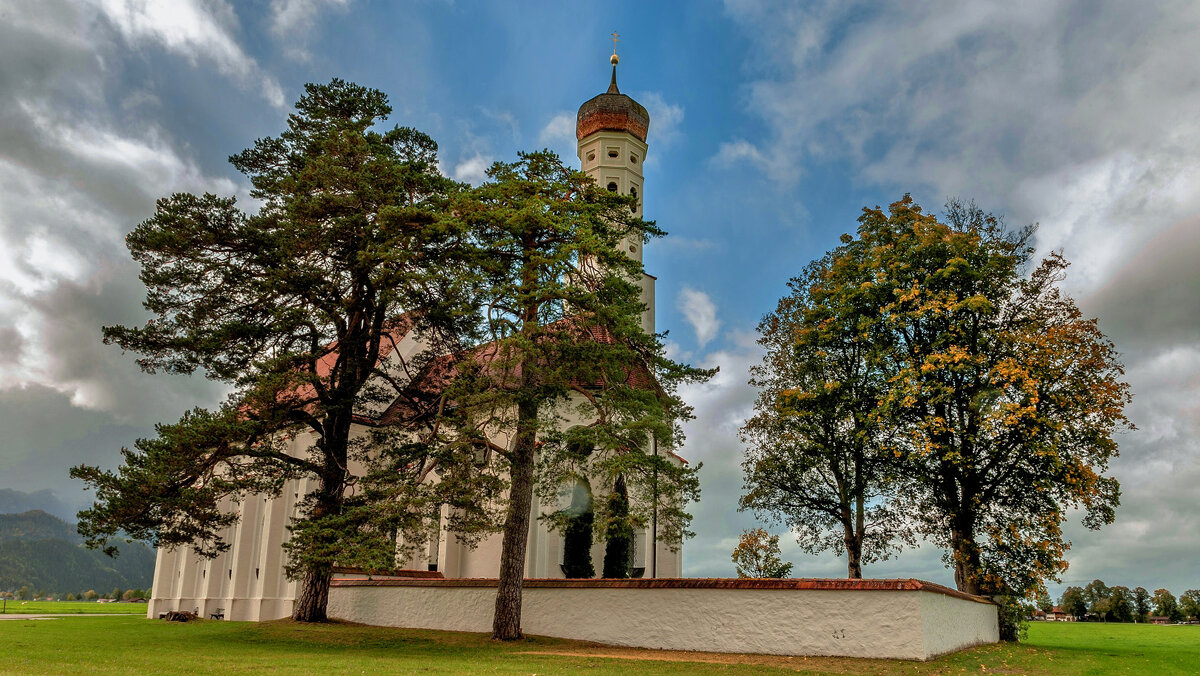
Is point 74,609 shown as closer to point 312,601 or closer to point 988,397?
point 312,601

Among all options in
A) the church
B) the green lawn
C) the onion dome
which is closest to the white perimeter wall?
the church

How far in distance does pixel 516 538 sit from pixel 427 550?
37.5ft

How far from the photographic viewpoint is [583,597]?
18438 millimetres

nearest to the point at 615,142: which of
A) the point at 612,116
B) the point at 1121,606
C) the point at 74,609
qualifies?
the point at 612,116

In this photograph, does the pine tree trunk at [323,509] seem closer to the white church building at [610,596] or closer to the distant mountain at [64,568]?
the white church building at [610,596]

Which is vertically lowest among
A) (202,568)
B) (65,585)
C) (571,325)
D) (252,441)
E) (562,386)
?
(65,585)

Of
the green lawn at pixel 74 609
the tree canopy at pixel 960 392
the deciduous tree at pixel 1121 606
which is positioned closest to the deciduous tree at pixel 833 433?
the tree canopy at pixel 960 392

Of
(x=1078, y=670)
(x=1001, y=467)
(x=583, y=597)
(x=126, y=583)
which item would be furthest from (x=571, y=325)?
(x=126, y=583)

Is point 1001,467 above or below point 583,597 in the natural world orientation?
above

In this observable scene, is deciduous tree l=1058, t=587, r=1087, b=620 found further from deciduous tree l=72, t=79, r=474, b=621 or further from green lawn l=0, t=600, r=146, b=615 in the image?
green lawn l=0, t=600, r=146, b=615

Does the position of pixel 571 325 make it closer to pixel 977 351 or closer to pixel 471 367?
pixel 471 367

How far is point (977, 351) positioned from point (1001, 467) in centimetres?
354

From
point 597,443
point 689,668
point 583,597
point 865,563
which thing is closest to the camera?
point 689,668

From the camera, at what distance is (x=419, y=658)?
1462cm
